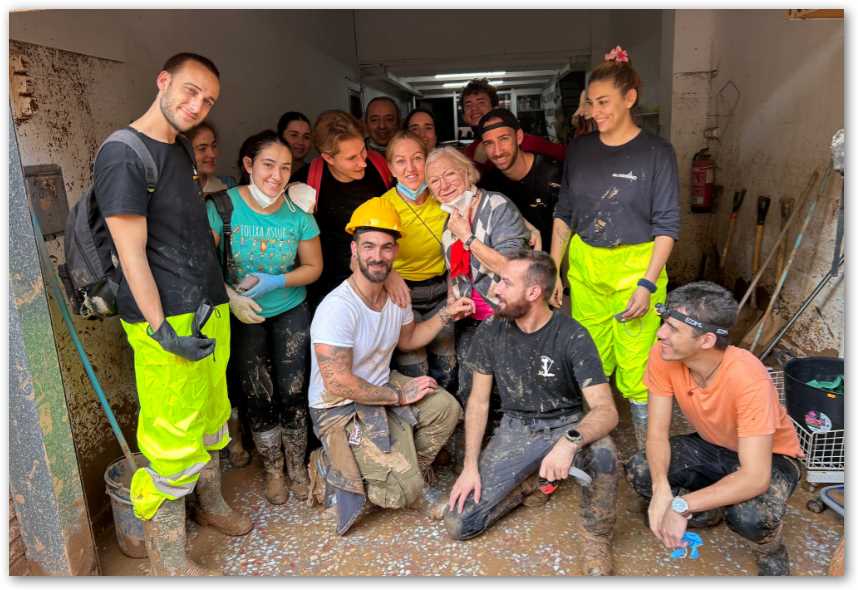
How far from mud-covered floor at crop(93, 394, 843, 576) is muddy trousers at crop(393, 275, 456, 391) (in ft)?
2.26

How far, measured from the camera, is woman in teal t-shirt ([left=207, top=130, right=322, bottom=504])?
281 centimetres

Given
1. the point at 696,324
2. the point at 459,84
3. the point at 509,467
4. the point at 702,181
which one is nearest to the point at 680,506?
the point at 696,324

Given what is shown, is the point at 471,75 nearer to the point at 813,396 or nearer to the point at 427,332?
the point at 427,332

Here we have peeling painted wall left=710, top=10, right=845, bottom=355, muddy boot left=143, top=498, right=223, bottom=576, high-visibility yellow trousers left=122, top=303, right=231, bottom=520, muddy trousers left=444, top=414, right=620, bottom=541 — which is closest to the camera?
high-visibility yellow trousers left=122, top=303, right=231, bottom=520

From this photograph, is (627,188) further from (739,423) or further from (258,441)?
(258,441)

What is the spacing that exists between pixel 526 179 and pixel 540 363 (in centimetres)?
117

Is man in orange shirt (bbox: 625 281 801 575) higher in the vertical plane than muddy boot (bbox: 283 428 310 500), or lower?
higher

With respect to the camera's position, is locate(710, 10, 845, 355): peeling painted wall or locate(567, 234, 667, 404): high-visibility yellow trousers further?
locate(710, 10, 845, 355): peeling painted wall

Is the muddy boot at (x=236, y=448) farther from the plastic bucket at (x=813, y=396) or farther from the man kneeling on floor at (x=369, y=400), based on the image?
the plastic bucket at (x=813, y=396)

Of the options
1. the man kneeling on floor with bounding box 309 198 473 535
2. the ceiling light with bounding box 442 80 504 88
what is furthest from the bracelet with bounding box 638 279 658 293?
the ceiling light with bounding box 442 80 504 88

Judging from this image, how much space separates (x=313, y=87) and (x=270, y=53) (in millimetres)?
1171

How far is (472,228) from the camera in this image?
2953 millimetres

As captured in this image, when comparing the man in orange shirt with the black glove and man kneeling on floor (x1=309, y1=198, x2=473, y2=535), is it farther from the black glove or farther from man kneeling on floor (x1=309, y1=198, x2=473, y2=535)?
the black glove

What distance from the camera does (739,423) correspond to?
2162mm
